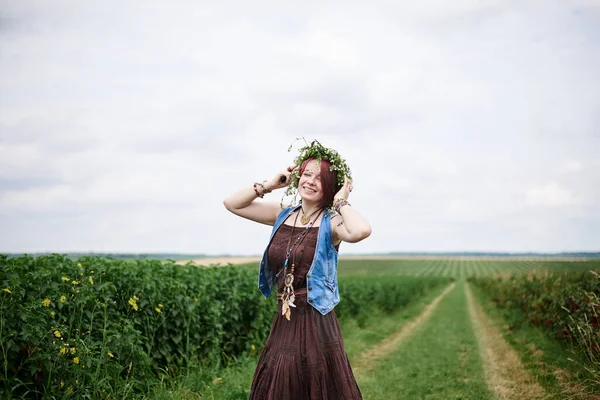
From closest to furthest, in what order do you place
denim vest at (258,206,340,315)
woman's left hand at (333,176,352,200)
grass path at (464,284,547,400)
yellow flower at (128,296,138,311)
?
denim vest at (258,206,340,315) → woman's left hand at (333,176,352,200) → yellow flower at (128,296,138,311) → grass path at (464,284,547,400)

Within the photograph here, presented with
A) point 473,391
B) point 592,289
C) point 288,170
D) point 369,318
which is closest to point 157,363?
point 288,170

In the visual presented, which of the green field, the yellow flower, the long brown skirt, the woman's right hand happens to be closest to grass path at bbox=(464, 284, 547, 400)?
the green field

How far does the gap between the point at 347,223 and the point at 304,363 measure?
1.03m

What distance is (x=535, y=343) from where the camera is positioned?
1236 cm

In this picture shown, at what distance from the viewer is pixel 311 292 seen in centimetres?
370

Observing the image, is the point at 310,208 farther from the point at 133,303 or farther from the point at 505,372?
the point at 505,372

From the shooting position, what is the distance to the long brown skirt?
362 cm

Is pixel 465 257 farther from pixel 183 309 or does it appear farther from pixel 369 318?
pixel 183 309

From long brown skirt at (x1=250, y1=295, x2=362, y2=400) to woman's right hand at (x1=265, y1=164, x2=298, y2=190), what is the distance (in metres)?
0.90

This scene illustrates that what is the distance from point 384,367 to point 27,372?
7.47 m

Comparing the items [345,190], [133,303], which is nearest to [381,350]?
[133,303]

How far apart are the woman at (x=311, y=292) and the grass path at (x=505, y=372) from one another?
5.75m

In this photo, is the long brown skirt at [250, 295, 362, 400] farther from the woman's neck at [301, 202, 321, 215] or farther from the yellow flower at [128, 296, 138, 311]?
the yellow flower at [128, 296, 138, 311]

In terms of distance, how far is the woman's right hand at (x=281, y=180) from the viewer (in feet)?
13.4
